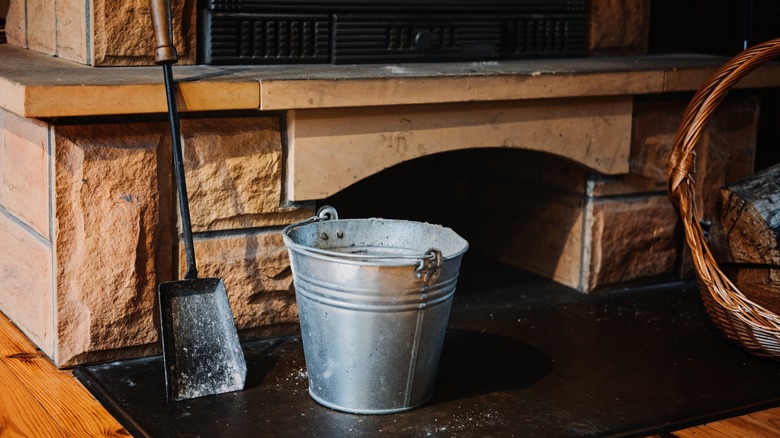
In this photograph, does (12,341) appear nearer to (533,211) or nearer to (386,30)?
(386,30)

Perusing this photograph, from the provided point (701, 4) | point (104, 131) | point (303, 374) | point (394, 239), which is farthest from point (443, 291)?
point (701, 4)

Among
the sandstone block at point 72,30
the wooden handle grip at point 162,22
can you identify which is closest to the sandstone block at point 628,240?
the wooden handle grip at point 162,22

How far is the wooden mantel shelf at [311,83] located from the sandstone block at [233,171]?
10 cm

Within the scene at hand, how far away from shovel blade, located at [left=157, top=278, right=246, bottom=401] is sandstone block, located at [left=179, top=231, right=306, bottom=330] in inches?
4.9

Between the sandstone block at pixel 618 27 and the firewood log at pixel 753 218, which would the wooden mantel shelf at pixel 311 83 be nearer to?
the sandstone block at pixel 618 27

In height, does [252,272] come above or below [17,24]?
below

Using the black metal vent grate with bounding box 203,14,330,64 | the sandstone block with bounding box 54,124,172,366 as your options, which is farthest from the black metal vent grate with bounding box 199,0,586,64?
the sandstone block with bounding box 54,124,172,366

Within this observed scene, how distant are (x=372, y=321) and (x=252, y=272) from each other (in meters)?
0.54

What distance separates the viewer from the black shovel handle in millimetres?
2195

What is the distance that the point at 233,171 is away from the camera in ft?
7.95

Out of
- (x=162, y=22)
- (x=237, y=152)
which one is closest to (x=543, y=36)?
(x=237, y=152)

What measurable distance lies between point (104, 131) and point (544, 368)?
1188mm

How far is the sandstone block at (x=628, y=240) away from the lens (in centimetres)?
302

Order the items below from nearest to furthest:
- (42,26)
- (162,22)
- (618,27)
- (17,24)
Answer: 1. (162,22)
2. (42,26)
3. (17,24)
4. (618,27)
